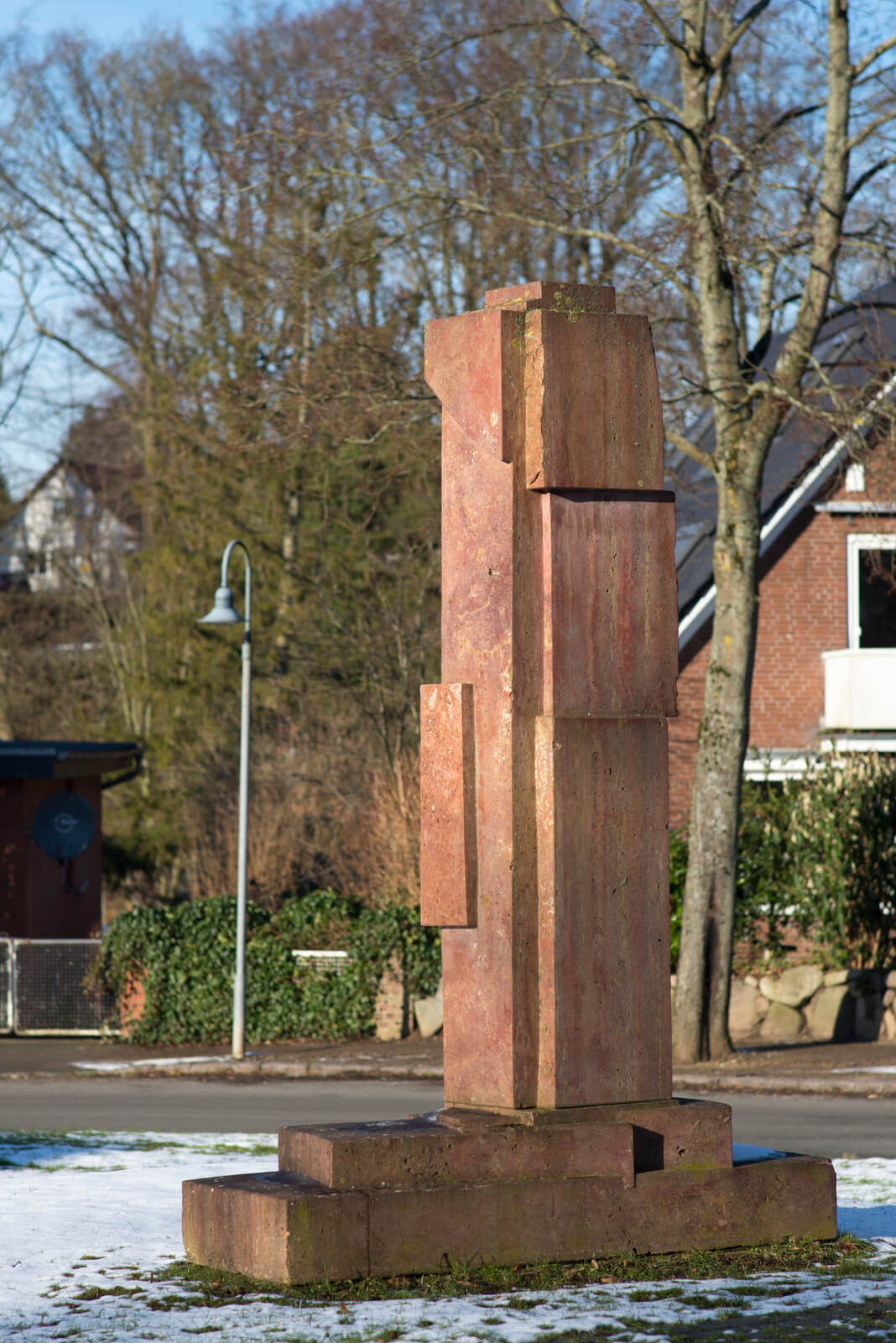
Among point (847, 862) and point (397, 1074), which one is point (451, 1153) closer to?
point (397, 1074)

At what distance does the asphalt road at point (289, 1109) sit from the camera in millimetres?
13477

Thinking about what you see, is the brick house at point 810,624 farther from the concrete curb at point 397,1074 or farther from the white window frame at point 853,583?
the concrete curb at point 397,1074

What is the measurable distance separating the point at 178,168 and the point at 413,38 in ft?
60.3

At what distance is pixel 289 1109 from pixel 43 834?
1115cm

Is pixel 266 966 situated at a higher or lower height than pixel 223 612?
lower

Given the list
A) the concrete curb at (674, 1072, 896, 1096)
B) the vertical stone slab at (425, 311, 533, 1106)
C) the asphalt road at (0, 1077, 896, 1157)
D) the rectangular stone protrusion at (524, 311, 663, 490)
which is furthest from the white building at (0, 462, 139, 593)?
the rectangular stone protrusion at (524, 311, 663, 490)

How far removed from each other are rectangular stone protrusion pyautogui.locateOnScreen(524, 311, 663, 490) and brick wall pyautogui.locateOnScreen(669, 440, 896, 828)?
18606 millimetres

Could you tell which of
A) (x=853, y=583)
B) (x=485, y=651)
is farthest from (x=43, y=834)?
(x=485, y=651)

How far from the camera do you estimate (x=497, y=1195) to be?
6.70 metres

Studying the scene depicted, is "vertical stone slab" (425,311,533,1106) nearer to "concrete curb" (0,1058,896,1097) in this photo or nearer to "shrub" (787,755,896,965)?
"concrete curb" (0,1058,896,1097)

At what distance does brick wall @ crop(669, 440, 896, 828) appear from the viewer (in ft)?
85.1

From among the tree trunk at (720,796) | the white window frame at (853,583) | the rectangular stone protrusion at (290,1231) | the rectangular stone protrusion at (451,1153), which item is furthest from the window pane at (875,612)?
the rectangular stone protrusion at (290,1231)

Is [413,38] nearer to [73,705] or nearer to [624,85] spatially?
[624,85]

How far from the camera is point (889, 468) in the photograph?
1830 cm
